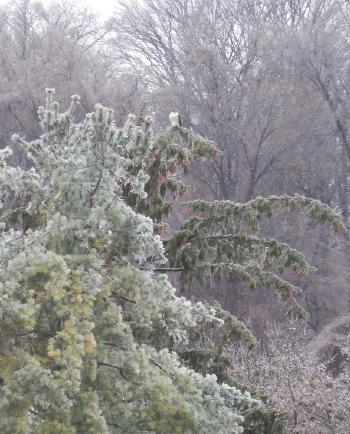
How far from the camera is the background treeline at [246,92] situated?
2373cm

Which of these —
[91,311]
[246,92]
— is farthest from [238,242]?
[246,92]

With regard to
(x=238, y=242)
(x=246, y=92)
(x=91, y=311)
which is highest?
(x=246, y=92)

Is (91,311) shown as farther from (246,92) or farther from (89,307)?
(246,92)

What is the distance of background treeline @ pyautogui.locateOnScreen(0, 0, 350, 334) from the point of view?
23734 mm

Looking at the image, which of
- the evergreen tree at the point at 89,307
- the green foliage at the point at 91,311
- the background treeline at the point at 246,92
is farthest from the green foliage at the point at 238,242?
the background treeline at the point at 246,92

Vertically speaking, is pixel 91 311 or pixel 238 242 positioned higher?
pixel 238 242

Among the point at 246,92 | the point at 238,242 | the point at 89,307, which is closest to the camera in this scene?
the point at 89,307

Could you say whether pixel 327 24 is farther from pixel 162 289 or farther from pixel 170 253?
pixel 162 289

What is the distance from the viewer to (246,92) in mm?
25312

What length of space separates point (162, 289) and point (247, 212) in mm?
2818

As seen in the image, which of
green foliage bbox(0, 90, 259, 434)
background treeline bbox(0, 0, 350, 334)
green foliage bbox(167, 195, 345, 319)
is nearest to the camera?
green foliage bbox(0, 90, 259, 434)

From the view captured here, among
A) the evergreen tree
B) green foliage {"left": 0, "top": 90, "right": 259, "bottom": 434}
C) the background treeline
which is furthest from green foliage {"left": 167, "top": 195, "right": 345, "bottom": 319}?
the background treeline

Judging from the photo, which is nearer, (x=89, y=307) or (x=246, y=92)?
(x=89, y=307)

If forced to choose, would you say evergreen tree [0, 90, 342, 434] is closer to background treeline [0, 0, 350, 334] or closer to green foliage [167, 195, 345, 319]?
green foliage [167, 195, 345, 319]
